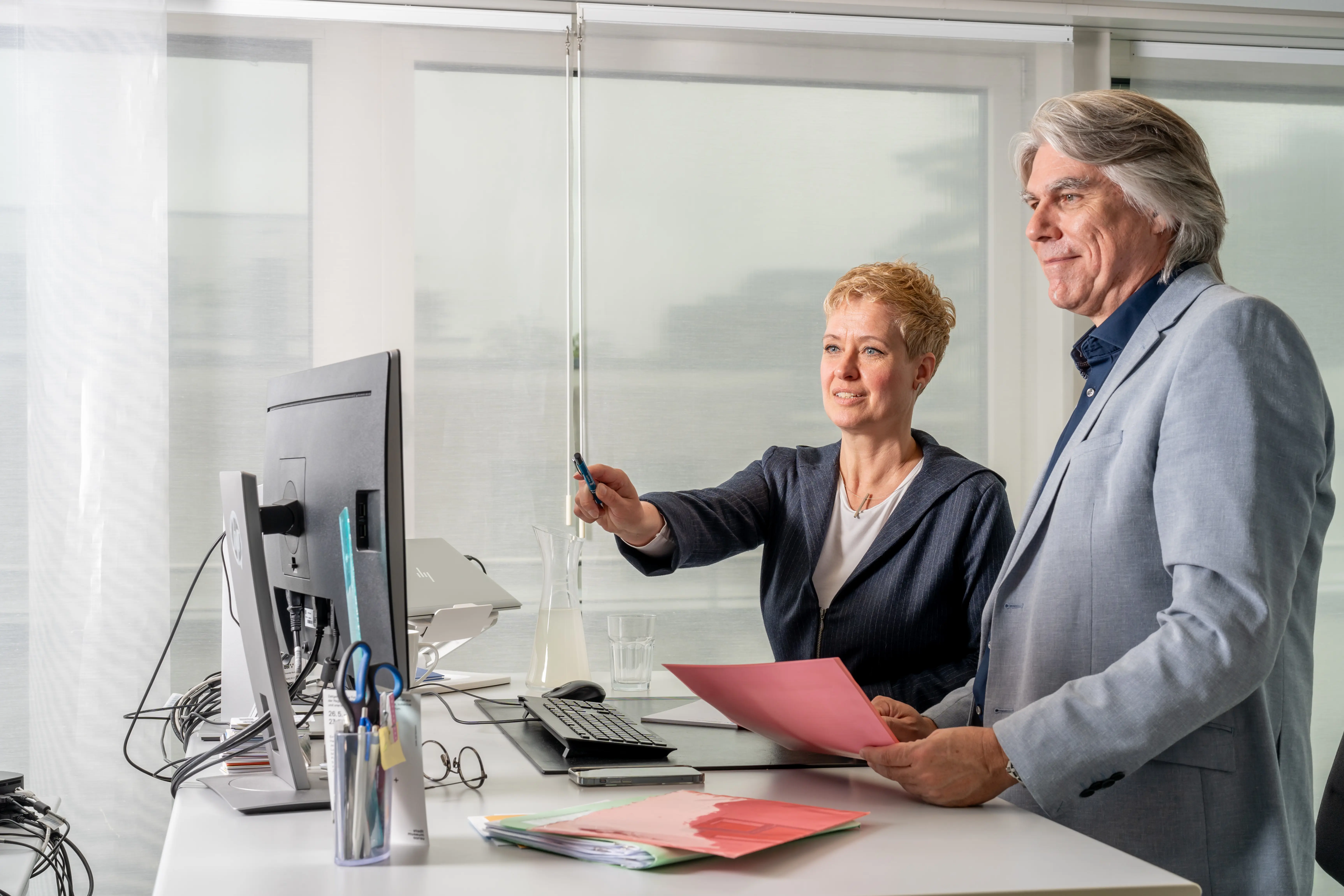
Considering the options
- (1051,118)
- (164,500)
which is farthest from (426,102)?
(1051,118)

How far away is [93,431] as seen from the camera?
247 cm

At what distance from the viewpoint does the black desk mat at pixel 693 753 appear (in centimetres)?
133

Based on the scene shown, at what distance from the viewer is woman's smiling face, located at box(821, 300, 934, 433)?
6.64 ft

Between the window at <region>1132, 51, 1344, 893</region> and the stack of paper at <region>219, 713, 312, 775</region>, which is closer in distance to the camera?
the stack of paper at <region>219, 713, 312, 775</region>

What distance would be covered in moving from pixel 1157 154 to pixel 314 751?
1.28m

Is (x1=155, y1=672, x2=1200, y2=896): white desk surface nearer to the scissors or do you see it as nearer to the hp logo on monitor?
the scissors

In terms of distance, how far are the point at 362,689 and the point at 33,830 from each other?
0.89 m

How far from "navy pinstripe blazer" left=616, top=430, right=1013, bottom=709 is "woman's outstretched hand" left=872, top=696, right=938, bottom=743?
0.20 meters

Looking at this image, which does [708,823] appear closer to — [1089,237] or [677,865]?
[677,865]

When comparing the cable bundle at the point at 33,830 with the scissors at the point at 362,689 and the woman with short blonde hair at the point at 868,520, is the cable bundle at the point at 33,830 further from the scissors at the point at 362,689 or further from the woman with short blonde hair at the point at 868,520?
the woman with short blonde hair at the point at 868,520

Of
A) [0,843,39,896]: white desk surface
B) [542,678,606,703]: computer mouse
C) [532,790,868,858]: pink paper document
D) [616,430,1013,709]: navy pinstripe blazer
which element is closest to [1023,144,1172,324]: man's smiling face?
[616,430,1013,709]: navy pinstripe blazer

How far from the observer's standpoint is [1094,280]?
1.45m

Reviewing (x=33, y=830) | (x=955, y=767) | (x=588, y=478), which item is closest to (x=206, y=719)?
(x=33, y=830)

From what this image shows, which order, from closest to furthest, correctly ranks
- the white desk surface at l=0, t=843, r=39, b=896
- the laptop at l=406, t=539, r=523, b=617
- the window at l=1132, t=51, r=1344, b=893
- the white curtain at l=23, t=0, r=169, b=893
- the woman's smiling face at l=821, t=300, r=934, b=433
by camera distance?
the white desk surface at l=0, t=843, r=39, b=896 → the laptop at l=406, t=539, r=523, b=617 → the woman's smiling face at l=821, t=300, r=934, b=433 → the white curtain at l=23, t=0, r=169, b=893 → the window at l=1132, t=51, r=1344, b=893
